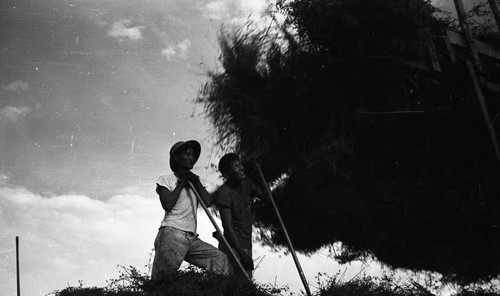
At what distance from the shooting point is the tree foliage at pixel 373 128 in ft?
21.8

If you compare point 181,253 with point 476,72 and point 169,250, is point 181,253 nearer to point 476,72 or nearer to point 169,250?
point 169,250

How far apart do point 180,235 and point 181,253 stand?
17 cm

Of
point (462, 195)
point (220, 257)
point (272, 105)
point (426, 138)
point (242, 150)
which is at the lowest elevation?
point (220, 257)

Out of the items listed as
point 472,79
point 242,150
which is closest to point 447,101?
point 472,79

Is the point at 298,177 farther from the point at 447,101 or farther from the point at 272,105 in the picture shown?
the point at 447,101

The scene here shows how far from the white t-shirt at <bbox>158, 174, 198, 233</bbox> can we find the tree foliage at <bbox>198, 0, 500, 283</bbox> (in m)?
2.13

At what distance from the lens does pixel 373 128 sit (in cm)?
707

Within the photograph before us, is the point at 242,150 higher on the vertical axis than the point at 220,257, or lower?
higher

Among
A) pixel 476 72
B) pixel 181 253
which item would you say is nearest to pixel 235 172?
pixel 181 253

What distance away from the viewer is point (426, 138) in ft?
22.4

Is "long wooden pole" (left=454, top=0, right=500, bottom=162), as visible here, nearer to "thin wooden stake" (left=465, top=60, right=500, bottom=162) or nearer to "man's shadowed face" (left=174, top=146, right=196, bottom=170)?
"thin wooden stake" (left=465, top=60, right=500, bottom=162)

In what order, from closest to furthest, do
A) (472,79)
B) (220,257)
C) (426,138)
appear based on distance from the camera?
(220,257) → (472,79) → (426,138)

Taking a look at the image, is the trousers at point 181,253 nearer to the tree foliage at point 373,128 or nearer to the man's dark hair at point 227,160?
the man's dark hair at point 227,160

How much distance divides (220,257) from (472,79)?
12.5 feet
